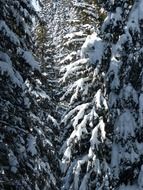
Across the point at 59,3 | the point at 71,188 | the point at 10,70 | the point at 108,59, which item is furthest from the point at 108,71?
the point at 59,3

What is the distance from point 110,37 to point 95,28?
172 centimetres

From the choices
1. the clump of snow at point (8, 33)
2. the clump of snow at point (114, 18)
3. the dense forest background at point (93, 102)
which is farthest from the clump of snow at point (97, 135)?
the clump of snow at point (8, 33)

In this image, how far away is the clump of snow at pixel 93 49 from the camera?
15.9m

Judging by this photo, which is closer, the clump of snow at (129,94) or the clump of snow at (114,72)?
the clump of snow at (114,72)

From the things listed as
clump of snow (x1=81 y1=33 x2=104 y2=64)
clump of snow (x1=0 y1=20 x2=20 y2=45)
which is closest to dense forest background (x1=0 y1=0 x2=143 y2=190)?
clump of snow (x1=81 y1=33 x2=104 y2=64)

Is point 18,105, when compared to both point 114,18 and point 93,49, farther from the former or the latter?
point 114,18

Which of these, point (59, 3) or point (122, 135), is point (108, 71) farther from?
point (59, 3)

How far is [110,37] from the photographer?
1625cm

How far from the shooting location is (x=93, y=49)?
1608cm

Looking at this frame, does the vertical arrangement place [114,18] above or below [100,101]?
above

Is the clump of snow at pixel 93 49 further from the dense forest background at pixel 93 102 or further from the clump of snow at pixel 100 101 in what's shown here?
the clump of snow at pixel 100 101

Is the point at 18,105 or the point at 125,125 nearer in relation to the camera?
the point at 18,105

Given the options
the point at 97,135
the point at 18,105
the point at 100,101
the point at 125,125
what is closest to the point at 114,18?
the point at 100,101

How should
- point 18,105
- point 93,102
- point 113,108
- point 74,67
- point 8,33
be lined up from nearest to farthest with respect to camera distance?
point 8,33, point 18,105, point 113,108, point 93,102, point 74,67
